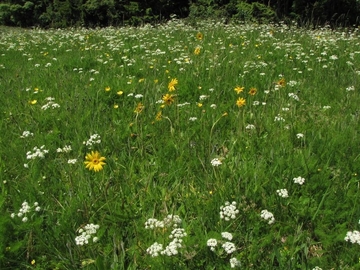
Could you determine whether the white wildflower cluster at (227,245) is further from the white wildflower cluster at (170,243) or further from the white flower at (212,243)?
the white wildflower cluster at (170,243)

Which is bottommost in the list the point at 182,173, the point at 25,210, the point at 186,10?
the point at 186,10

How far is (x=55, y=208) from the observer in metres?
2.13

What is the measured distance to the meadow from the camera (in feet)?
5.86

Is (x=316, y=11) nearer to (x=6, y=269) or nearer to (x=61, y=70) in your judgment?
(x=61, y=70)

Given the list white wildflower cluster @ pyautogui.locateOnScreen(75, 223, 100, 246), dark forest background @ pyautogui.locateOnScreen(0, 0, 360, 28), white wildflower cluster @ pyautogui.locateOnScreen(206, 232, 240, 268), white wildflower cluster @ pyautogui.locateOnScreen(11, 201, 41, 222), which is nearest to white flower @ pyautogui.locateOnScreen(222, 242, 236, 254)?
white wildflower cluster @ pyautogui.locateOnScreen(206, 232, 240, 268)

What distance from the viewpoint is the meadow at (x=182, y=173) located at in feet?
5.86

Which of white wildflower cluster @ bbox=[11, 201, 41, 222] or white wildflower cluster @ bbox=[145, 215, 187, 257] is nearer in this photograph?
white wildflower cluster @ bbox=[145, 215, 187, 257]

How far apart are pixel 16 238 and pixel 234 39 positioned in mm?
5729

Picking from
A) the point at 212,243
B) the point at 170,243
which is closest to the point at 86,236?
the point at 170,243

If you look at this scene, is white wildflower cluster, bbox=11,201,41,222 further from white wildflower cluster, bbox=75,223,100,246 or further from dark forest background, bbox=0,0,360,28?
dark forest background, bbox=0,0,360,28

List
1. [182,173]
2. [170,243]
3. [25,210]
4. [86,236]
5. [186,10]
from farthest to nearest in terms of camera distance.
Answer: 1. [186,10]
2. [182,173]
3. [25,210]
4. [86,236]
5. [170,243]

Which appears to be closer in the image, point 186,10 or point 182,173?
point 182,173

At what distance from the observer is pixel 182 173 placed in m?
2.46

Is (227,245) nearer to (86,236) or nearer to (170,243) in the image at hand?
(170,243)
